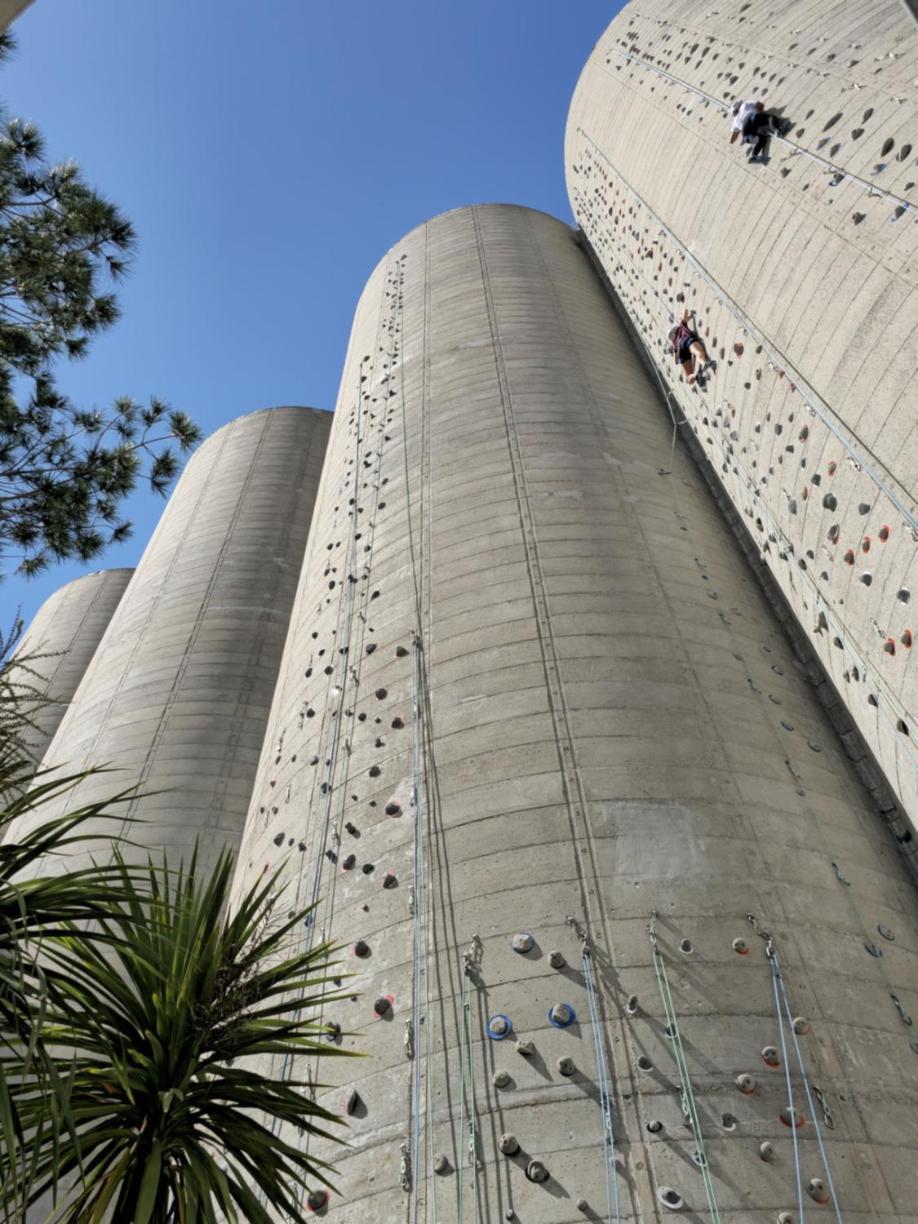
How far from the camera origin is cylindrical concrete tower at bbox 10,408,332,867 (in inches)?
572

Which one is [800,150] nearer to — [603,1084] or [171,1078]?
[603,1084]

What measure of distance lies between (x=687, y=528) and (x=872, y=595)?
3.92 metres

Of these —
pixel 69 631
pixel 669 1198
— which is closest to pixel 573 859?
pixel 669 1198

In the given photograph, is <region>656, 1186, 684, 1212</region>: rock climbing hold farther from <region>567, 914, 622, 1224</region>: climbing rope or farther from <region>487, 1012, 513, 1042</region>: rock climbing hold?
<region>487, 1012, 513, 1042</region>: rock climbing hold

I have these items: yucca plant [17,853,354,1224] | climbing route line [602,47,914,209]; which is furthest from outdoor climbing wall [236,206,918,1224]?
climbing route line [602,47,914,209]

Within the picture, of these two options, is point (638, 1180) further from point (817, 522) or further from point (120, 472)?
point (817, 522)

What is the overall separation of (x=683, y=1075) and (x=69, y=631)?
2676 cm

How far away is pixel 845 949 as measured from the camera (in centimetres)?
785

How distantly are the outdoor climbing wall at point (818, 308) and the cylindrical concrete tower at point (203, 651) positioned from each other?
380 inches

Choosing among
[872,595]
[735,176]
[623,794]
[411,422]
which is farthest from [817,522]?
[411,422]

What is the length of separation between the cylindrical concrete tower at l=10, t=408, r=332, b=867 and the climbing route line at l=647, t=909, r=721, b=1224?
8.42 meters

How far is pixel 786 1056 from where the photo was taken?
6867 millimetres

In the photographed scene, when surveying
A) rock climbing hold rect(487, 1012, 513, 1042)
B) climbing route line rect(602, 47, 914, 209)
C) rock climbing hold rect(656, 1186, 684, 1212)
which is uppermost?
climbing route line rect(602, 47, 914, 209)

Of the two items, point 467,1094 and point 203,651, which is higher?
point 203,651
